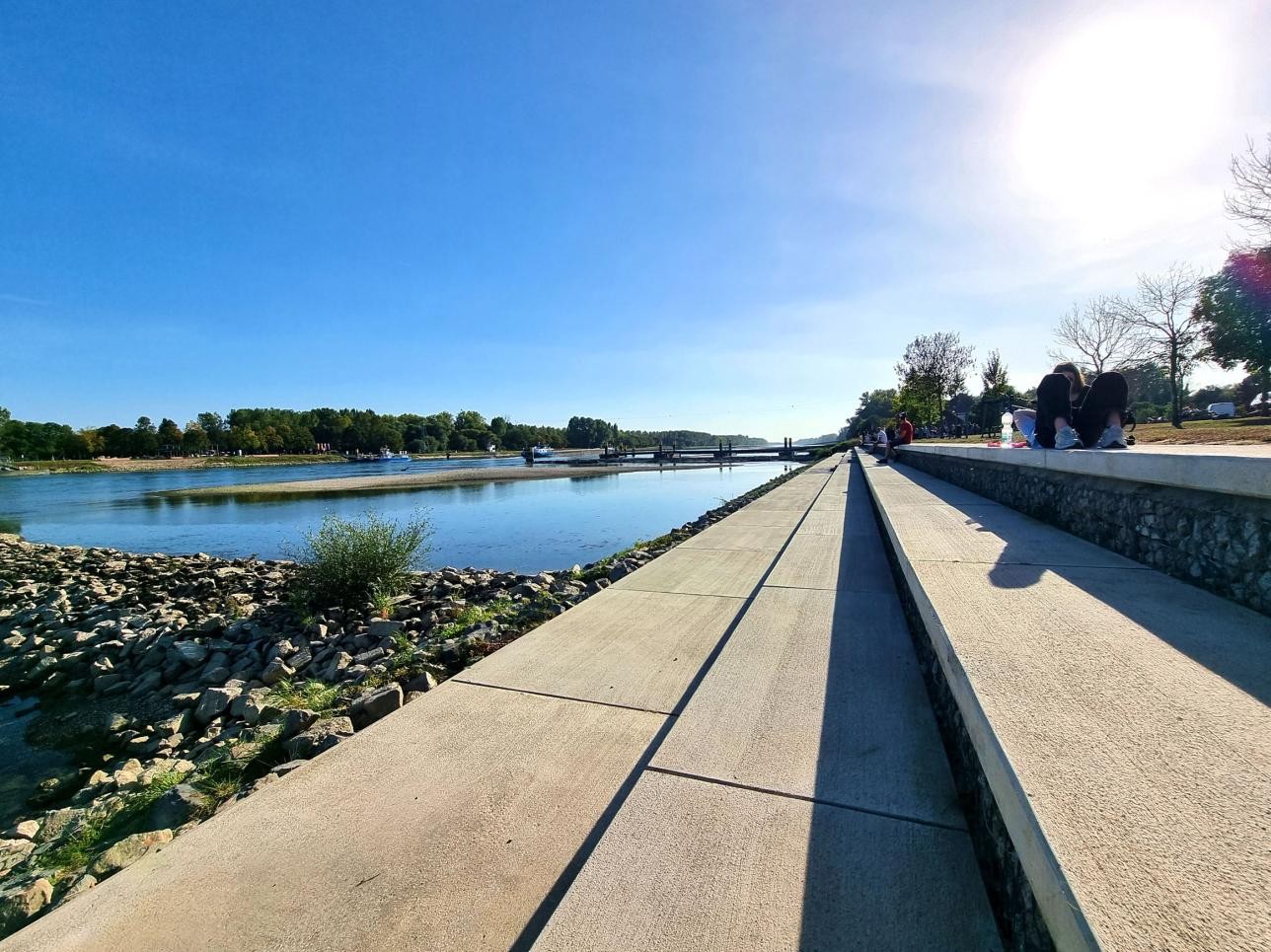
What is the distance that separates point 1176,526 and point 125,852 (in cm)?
545

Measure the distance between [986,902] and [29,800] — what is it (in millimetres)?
5936

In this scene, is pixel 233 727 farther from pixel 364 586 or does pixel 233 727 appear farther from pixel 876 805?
pixel 876 805

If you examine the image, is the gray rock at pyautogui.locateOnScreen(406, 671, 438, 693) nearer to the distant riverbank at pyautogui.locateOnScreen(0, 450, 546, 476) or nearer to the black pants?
the black pants

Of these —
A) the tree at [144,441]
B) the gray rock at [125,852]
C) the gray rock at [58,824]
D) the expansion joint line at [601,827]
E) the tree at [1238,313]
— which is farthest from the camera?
the tree at [144,441]

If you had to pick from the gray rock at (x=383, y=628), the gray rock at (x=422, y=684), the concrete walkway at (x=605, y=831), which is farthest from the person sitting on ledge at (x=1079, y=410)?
the gray rock at (x=383, y=628)

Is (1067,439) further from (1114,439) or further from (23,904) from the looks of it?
(23,904)

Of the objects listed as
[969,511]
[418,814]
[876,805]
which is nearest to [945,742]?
[876,805]

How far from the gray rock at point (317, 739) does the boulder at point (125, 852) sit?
546 millimetres

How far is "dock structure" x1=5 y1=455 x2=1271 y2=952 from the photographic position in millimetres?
1246

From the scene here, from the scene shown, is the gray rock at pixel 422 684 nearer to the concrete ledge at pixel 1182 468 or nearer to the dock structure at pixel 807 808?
the dock structure at pixel 807 808

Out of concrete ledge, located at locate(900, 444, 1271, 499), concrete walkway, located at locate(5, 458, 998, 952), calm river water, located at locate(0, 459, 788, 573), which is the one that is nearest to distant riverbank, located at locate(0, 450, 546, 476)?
calm river water, located at locate(0, 459, 788, 573)

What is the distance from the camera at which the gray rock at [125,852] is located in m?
2.26

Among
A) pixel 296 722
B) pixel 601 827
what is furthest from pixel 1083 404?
pixel 296 722

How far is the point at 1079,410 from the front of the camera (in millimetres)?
5660
